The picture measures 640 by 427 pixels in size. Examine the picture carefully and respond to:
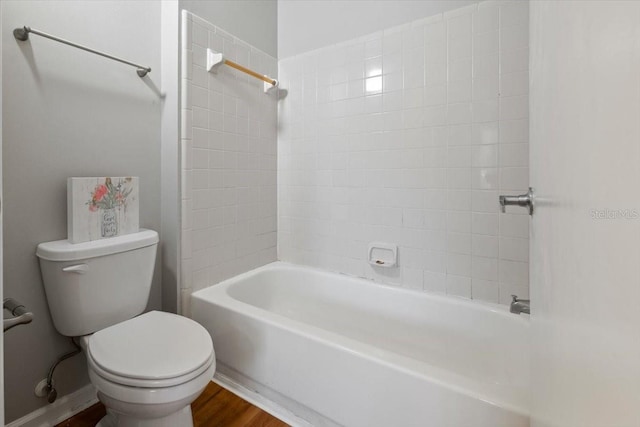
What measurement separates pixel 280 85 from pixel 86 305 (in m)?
1.64

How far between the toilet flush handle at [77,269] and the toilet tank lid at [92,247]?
1.1 inches

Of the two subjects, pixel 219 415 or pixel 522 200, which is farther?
pixel 219 415

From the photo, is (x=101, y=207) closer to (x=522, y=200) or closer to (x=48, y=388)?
(x=48, y=388)

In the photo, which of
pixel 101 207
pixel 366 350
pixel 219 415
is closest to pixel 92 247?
pixel 101 207

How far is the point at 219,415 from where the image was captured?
1.29 metres

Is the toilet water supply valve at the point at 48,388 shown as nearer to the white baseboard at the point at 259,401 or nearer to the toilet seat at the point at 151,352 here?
the toilet seat at the point at 151,352

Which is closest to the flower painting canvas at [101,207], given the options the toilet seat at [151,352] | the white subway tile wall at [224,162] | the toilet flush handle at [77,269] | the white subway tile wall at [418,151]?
the toilet flush handle at [77,269]

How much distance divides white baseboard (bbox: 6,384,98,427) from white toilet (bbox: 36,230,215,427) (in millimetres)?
206

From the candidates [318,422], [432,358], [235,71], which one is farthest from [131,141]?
[432,358]

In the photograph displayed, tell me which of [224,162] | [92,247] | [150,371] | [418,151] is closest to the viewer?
[150,371]

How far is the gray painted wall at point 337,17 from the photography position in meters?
1.57

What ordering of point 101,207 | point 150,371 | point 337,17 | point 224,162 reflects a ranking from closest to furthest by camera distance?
point 150,371 < point 101,207 < point 224,162 < point 337,17

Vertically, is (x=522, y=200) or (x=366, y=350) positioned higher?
(x=522, y=200)

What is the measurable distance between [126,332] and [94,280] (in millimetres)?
252
